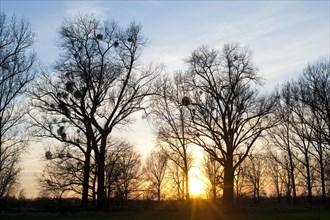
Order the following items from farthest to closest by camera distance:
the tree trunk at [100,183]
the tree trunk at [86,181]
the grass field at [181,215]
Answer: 1. the tree trunk at [100,183]
2. the tree trunk at [86,181]
3. the grass field at [181,215]

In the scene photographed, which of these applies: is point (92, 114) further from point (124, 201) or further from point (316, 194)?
point (316, 194)

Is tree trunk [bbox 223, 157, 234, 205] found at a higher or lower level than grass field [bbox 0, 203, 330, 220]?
higher

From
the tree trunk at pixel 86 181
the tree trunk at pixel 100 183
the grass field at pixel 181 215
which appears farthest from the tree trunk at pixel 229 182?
the tree trunk at pixel 86 181

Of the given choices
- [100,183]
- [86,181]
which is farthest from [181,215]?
[86,181]

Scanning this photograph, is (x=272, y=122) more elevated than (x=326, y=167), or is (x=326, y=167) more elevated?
(x=272, y=122)

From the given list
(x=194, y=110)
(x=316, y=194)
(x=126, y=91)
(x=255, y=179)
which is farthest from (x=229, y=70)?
(x=255, y=179)

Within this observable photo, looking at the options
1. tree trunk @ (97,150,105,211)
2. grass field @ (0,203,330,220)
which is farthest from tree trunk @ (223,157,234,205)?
tree trunk @ (97,150,105,211)

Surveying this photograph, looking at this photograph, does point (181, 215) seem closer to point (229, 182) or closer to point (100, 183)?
point (100, 183)

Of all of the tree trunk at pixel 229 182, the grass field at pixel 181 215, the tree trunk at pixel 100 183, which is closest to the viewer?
the grass field at pixel 181 215

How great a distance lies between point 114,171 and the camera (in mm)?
30188

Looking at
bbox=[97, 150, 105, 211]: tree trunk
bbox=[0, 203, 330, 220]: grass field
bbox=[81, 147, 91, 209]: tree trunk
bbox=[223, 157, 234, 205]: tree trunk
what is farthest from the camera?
bbox=[223, 157, 234, 205]: tree trunk

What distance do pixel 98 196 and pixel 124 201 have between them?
659cm

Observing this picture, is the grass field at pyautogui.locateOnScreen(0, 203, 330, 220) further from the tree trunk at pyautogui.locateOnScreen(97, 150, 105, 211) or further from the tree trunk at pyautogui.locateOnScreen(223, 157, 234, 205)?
the tree trunk at pyautogui.locateOnScreen(97, 150, 105, 211)

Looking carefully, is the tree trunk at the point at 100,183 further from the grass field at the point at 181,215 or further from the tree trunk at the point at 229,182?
the tree trunk at the point at 229,182
